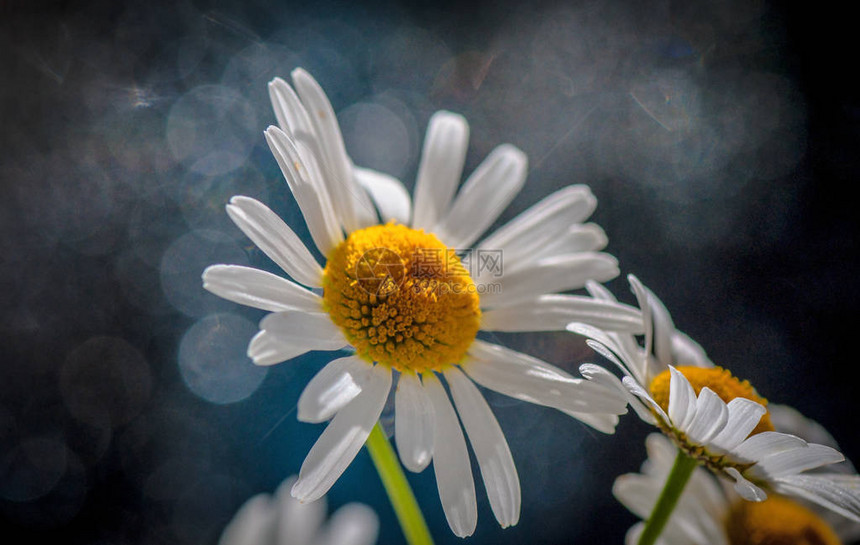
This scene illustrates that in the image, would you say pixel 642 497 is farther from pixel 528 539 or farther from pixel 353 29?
pixel 353 29

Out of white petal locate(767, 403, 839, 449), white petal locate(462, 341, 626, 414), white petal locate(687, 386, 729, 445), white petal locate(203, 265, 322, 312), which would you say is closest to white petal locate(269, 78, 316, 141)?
white petal locate(203, 265, 322, 312)

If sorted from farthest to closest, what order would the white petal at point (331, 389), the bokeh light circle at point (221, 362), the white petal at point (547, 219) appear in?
the bokeh light circle at point (221, 362)
the white petal at point (547, 219)
the white petal at point (331, 389)

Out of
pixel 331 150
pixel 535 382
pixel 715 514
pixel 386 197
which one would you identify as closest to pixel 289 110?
pixel 331 150

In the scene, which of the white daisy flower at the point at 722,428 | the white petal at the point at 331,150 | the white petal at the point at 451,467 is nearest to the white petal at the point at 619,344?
the white daisy flower at the point at 722,428

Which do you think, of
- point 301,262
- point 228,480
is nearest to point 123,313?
point 228,480

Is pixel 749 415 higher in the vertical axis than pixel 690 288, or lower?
higher

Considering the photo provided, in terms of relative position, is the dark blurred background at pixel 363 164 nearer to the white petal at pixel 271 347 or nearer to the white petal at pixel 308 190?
the white petal at pixel 308 190

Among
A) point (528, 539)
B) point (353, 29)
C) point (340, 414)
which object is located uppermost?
point (353, 29)
